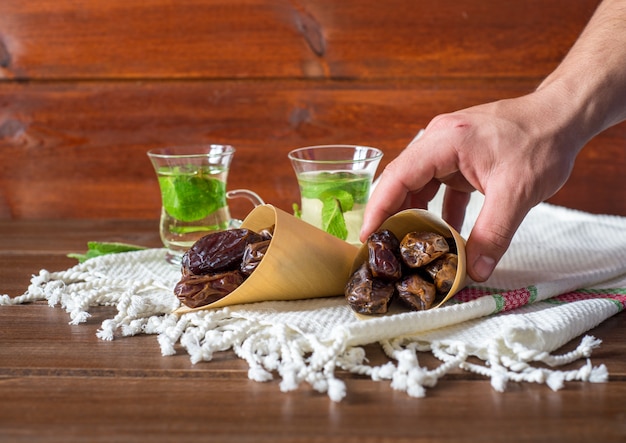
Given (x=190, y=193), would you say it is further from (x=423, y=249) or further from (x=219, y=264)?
(x=423, y=249)

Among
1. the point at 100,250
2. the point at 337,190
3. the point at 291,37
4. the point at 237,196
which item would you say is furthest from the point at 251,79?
the point at 337,190

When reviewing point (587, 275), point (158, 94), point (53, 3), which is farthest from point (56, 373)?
A: point (53, 3)

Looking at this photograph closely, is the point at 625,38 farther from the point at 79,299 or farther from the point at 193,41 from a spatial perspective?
the point at 193,41

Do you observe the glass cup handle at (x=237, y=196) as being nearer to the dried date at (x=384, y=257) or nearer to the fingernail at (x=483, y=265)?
the dried date at (x=384, y=257)

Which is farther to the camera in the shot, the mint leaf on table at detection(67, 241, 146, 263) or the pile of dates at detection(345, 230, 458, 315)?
the mint leaf on table at detection(67, 241, 146, 263)

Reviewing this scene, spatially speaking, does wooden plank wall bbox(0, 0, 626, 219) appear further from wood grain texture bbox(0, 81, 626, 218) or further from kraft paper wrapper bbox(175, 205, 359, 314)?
kraft paper wrapper bbox(175, 205, 359, 314)

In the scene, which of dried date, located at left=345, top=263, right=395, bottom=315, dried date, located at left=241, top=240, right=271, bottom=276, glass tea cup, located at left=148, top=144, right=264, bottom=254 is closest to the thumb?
dried date, located at left=345, top=263, right=395, bottom=315
